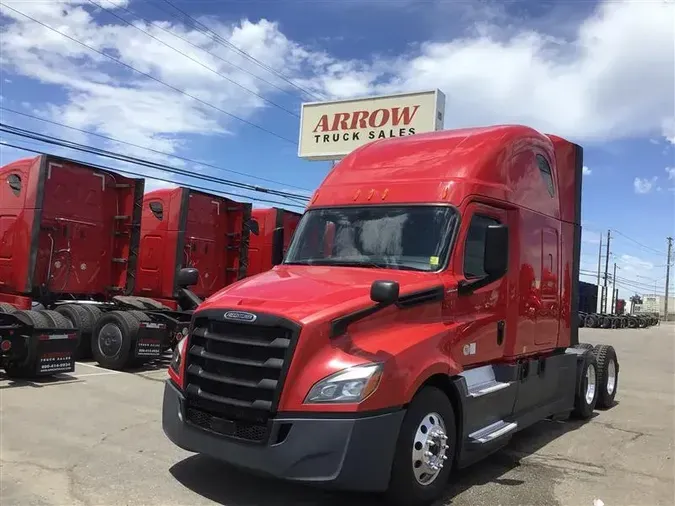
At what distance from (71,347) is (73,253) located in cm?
286

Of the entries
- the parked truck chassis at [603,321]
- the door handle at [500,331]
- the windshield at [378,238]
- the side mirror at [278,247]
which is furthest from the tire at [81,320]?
the parked truck chassis at [603,321]

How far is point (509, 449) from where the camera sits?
6562 millimetres

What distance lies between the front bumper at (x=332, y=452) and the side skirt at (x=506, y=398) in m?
1.04

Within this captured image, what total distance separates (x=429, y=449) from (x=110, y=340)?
23.9 ft

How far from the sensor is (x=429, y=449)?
4.53 metres

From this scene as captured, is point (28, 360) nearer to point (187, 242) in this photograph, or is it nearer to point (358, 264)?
point (187, 242)

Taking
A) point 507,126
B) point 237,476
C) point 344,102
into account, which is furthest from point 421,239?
point 344,102

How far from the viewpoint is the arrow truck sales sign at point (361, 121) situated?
21.1m

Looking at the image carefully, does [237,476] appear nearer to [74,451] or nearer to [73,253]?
[74,451]

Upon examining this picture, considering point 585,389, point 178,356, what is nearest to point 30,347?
point 178,356

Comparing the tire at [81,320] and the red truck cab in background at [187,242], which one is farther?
the red truck cab in background at [187,242]

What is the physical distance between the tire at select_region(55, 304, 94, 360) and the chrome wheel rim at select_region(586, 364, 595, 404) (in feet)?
26.6

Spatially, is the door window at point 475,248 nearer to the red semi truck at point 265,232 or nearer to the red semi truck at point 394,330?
the red semi truck at point 394,330

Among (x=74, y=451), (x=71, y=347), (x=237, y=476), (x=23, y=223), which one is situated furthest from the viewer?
(x=23, y=223)
